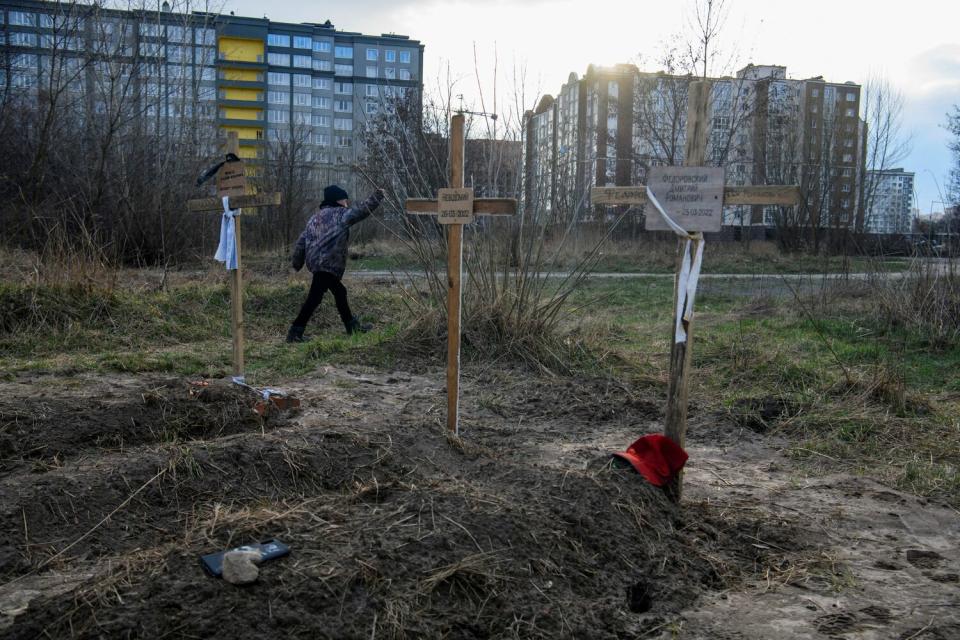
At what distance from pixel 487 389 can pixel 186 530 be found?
140 inches

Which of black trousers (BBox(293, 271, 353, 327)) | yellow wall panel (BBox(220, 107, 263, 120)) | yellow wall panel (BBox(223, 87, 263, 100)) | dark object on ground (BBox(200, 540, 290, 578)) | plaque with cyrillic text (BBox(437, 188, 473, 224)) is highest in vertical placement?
yellow wall panel (BBox(223, 87, 263, 100))

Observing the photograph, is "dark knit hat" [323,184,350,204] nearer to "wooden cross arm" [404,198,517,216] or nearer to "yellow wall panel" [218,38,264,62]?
"wooden cross arm" [404,198,517,216]

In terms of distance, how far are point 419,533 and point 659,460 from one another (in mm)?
1375

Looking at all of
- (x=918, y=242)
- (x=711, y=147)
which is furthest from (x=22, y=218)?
(x=711, y=147)

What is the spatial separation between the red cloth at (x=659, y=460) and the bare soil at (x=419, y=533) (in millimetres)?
103

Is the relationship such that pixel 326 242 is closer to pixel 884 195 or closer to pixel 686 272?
pixel 686 272

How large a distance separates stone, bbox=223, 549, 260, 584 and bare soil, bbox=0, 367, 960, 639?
35 mm

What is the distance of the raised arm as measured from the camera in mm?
7258

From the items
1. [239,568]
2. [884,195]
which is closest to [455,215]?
[239,568]

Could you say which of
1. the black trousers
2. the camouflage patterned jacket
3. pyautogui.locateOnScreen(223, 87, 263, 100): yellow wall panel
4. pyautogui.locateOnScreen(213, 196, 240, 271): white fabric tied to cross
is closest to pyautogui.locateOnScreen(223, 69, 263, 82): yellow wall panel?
pyautogui.locateOnScreen(223, 87, 263, 100): yellow wall panel

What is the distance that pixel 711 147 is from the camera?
1093 inches

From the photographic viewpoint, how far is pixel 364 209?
25.2 ft

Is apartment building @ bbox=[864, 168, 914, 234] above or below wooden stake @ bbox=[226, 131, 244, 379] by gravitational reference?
above

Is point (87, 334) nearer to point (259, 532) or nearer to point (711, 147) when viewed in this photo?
point (259, 532)
